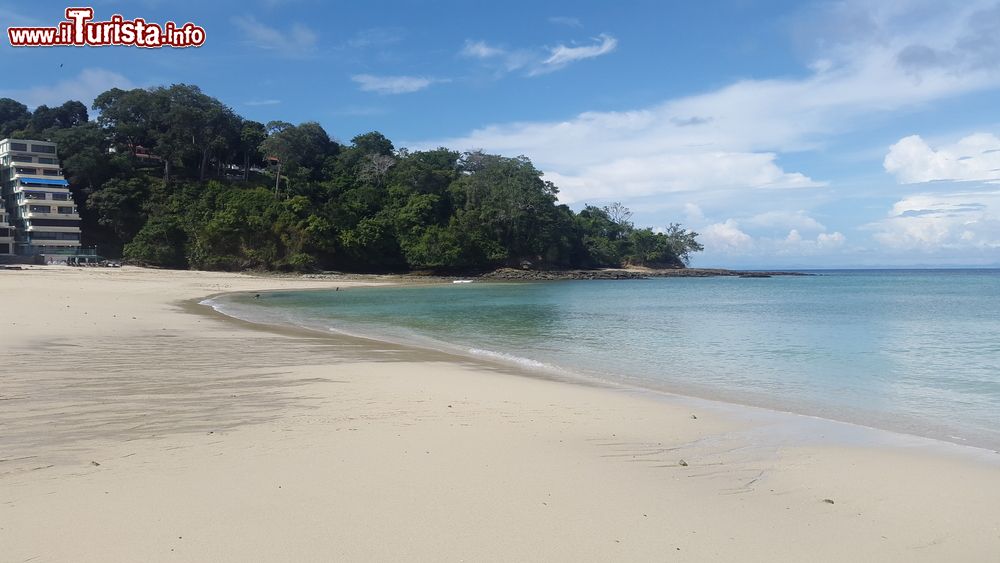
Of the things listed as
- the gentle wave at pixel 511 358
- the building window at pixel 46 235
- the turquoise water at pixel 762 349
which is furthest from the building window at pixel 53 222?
the gentle wave at pixel 511 358

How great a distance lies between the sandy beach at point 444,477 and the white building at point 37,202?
6715 cm

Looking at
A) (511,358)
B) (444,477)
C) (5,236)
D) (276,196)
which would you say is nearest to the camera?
(444,477)

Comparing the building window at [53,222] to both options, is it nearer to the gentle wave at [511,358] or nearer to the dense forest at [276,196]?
the dense forest at [276,196]

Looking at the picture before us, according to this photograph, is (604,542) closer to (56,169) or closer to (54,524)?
(54,524)

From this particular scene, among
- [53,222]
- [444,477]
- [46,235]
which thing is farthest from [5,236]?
[444,477]

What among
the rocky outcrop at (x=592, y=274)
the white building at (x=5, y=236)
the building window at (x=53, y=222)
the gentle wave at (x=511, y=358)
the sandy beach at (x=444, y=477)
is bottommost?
the gentle wave at (x=511, y=358)

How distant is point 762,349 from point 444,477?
13008mm

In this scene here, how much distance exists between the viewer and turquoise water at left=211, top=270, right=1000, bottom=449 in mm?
9031

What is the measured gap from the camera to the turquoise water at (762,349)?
29.6ft

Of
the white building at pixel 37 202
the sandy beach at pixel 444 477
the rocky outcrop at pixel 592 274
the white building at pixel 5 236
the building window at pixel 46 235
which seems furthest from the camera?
the rocky outcrop at pixel 592 274

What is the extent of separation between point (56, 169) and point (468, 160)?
165ft

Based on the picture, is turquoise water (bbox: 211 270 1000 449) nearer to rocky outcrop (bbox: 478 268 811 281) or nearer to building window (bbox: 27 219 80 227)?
rocky outcrop (bbox: 478 268 811 281)

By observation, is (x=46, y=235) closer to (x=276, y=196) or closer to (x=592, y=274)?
(x=276, y=196)

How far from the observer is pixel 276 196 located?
6938 cm
